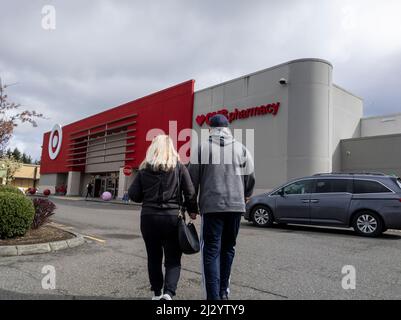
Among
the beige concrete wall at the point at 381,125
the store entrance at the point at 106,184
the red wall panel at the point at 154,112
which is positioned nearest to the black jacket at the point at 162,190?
the beige concrete wall at the point at 381,125

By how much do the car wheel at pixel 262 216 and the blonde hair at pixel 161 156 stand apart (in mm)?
8247

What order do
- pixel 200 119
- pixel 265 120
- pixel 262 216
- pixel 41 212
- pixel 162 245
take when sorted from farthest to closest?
pixel 200 119, pixel 265 120, pixel 262 216, pixel 41 212, pixel 162 245

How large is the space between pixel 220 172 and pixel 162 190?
0.60 meters

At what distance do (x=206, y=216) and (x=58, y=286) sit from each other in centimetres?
217

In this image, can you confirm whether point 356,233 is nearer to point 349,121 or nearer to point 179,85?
point 349,121

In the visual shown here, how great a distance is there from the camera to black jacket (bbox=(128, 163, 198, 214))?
11.8 ft

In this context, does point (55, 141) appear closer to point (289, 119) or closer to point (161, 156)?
point (289, 119)

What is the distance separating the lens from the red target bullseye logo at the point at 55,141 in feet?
162

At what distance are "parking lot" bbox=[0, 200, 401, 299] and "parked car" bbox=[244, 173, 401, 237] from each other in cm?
119

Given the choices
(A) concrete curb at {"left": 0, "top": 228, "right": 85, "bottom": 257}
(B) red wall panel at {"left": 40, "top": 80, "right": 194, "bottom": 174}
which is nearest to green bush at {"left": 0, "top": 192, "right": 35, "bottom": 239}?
(A) concrete curb at {"left": 0, "top": 228, "right": 85, "bottom": 257}

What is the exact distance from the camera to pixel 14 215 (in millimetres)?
6957

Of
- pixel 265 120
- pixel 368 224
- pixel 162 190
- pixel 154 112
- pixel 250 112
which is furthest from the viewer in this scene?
pixel 154 112

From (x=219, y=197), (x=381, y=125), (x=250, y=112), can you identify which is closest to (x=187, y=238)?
(x=219, y=197)
